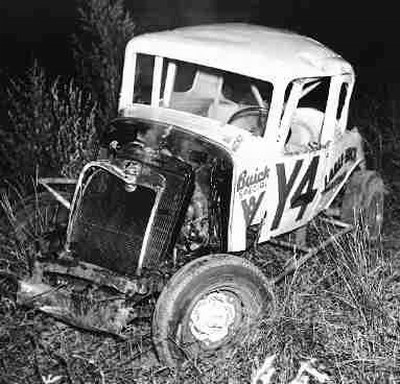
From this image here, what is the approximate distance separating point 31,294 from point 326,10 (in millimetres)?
15037

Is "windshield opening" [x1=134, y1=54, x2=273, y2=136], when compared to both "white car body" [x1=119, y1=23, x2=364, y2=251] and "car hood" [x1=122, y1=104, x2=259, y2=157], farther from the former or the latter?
"car hood" [x1=122, y1=104, x2=259, y2=157]

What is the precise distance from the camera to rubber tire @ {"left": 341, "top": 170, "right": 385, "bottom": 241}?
600 centimetres

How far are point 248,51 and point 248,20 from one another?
11703mm

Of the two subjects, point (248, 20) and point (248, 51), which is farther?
point (248, 20)

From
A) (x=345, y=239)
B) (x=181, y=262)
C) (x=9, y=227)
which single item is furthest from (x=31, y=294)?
(x=345, y=239)

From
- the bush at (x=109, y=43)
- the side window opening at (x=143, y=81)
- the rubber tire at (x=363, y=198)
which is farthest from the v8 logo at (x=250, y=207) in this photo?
the bush at (x=109, y=43)

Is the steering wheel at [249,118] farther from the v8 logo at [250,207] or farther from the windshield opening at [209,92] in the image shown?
A: the v8 logo at [250,207]

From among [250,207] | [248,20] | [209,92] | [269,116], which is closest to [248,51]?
[269,116]

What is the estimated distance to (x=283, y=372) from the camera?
3922mm

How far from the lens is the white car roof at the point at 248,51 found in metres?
4.66

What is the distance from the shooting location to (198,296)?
157 inches

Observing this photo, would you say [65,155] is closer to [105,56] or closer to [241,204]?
[105,56]

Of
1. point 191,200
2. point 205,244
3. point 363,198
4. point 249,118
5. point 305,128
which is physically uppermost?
point 249,118

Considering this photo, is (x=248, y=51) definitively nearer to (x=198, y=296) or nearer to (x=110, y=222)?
(x=110, y=222)
